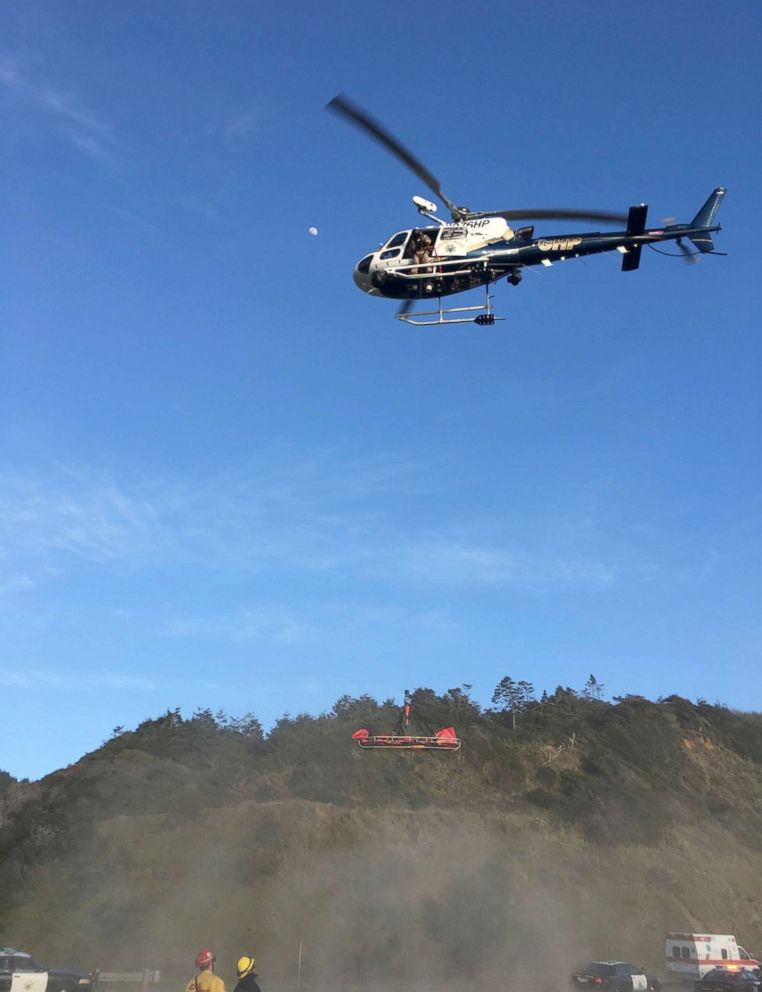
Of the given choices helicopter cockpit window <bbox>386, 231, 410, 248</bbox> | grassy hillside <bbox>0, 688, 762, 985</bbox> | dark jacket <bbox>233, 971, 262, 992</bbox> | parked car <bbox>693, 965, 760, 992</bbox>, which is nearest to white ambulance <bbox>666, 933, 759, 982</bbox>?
parked car <bbox>693, 965, 760, 992</bbox>

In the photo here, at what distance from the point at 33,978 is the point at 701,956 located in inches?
828

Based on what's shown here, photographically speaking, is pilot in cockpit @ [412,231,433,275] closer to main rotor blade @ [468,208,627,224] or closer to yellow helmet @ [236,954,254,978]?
main rotor blade @ [468,208,627,224]

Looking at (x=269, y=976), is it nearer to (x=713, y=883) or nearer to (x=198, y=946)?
(x=198, y=946)

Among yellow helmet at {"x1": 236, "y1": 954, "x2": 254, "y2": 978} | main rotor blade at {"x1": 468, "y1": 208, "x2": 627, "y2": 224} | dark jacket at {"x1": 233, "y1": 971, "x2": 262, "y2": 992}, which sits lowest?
dark jacket at {"x1": 233, "y1": 971, "x2": 262, "y2": 992}

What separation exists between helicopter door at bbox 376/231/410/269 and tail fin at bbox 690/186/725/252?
8.51 metres

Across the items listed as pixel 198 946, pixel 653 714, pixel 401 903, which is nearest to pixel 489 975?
pixel 401 903

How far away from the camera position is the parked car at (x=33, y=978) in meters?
21.1

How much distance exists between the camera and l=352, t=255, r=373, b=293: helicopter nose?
2784cm

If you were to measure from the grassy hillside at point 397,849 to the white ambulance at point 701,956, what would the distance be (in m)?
7.58

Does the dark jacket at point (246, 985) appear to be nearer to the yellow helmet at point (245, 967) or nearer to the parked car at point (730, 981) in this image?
the yellow helmet at point (245, 967)

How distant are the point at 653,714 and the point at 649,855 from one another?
2221 centimetres

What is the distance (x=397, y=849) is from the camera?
4650cm

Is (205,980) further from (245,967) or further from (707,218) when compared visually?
(707,218)

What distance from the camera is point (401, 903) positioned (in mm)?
40906
